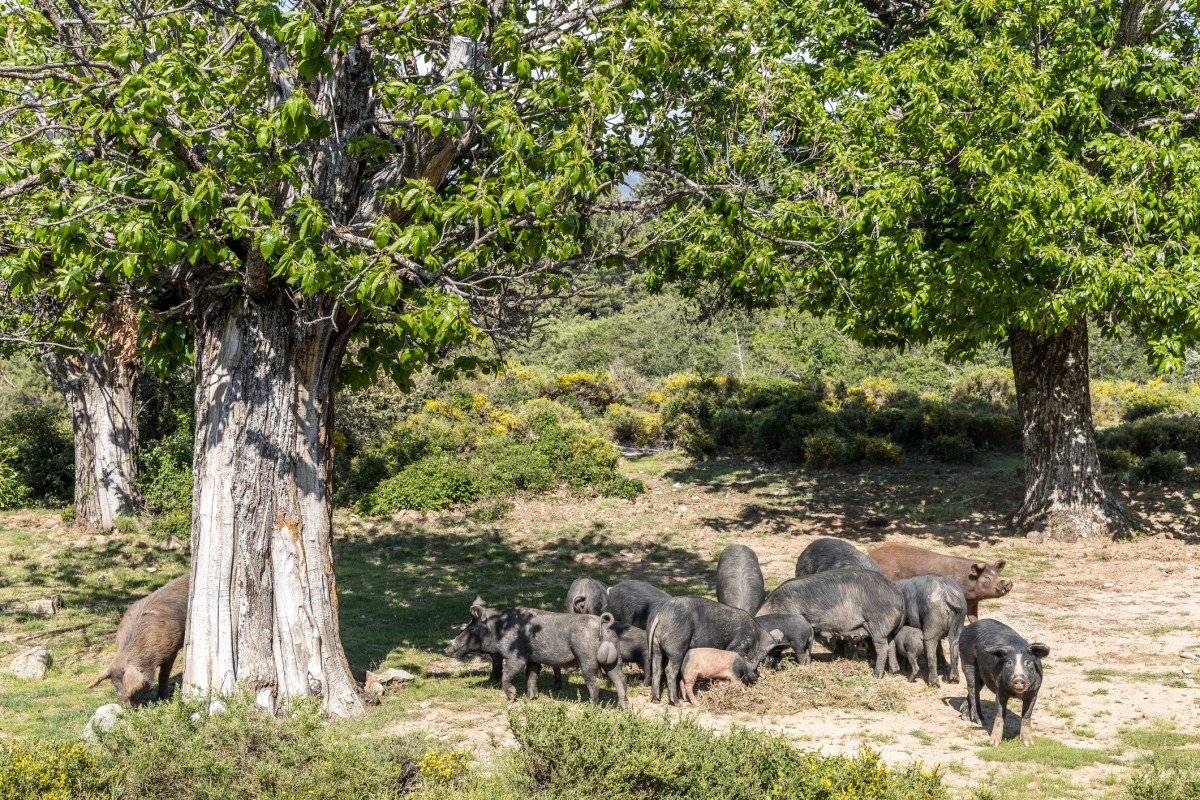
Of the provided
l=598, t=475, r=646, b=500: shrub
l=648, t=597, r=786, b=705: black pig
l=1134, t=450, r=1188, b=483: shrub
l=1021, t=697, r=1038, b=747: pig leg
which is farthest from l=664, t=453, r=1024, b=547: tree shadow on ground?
l=1021, t=697, r=1038, b=747: pig leg

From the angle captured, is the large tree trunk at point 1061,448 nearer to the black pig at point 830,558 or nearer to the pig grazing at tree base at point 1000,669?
the black pig at point 830,558

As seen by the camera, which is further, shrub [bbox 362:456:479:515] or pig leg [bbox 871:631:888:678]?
shrub [bbox 362:456:479:515]

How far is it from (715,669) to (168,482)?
1161 centimetres

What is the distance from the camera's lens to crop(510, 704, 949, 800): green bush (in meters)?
5.45

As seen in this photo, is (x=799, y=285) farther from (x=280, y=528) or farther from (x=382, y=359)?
(x=280, y=528)

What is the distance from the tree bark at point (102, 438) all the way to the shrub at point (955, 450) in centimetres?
1552

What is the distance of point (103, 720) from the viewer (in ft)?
23.5

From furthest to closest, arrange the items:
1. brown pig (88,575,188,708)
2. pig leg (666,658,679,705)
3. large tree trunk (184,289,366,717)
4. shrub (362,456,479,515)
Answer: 1. shrub (362,456,479,515)
2. pig leg (666,658,679,705)
3. brown pig (88,575,188,708)
4. large tree trunk (184,289,366,717)

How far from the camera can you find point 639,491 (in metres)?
18.8

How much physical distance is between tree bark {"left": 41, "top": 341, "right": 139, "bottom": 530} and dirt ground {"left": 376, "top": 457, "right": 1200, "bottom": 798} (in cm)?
636

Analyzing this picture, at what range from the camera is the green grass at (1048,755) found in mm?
6742

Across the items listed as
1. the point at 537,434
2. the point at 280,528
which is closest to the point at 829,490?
the point at 537,434

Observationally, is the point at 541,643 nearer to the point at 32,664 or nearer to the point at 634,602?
the point at 634,602

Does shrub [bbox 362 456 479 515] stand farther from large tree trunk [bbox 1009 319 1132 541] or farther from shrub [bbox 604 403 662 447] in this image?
large tree trunk [bbox 1009 319 1132 541]
